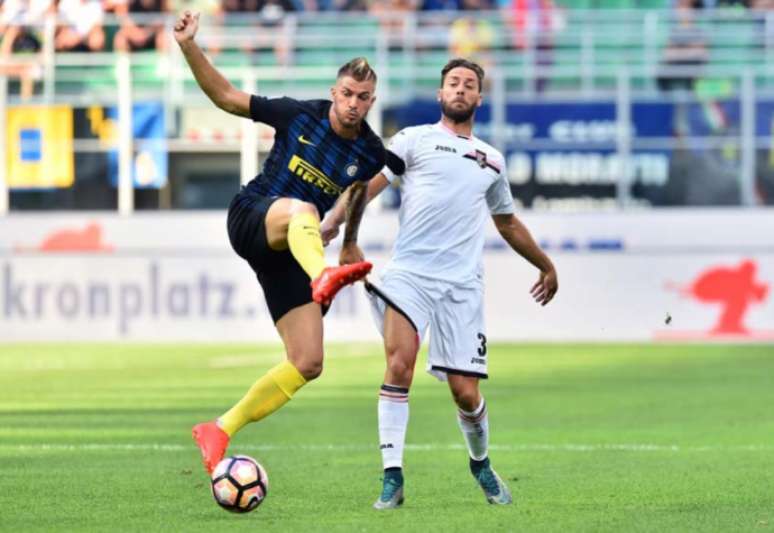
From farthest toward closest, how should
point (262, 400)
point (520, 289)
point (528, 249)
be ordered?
point (520, 289) < point (528, 249) < point (262, 400)

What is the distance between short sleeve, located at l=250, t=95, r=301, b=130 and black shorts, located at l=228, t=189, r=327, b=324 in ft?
1.08

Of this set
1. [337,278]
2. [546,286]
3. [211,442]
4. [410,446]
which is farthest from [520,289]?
[337,278]

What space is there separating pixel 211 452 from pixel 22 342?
16.5m

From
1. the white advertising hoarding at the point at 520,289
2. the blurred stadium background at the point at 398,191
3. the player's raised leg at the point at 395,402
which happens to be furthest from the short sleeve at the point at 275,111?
the white advertising hoarding at the point at 520,289

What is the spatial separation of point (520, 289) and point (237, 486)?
54.4ft

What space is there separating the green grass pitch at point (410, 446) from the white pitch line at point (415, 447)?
1 centimetres

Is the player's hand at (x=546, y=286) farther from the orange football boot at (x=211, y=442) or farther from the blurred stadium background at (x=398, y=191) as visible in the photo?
the blurred stadium background at (x=398, y=191)

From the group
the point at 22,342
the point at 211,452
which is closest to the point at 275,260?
the point at 211,452

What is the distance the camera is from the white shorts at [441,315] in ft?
27.9

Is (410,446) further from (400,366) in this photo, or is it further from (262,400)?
(262,400)

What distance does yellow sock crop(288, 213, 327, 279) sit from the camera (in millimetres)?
7422

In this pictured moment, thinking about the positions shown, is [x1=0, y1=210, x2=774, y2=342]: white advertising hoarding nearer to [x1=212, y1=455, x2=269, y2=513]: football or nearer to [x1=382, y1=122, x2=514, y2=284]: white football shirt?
[x1=382, y1=122, x2=514, y2=284]: white football shirt

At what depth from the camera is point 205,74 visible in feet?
26.0

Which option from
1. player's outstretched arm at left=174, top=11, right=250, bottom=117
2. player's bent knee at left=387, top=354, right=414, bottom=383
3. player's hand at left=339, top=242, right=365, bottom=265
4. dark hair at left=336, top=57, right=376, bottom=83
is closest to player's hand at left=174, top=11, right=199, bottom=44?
player's outstretched arm at left=174, top=11, right=250, bottom=117
